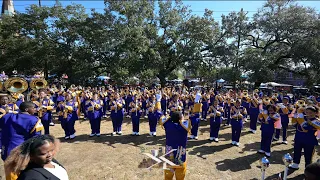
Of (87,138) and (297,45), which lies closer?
(87,138)

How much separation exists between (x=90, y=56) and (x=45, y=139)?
23664 millimetres

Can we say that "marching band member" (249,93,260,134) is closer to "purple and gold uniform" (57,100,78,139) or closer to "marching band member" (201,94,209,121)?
"marching band member" (201,94,209,121)

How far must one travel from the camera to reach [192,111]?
9828mm

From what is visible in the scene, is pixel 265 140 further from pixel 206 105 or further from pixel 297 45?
pixel 297 45

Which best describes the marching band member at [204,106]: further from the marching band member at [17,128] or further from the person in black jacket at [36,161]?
the person in black jacket at [36,161]

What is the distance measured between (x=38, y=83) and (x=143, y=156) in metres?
8.87

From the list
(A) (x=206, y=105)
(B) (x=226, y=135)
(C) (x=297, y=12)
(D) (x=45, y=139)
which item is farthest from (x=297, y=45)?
(D) (x=45, y=139)

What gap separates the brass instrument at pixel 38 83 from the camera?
12234 mm

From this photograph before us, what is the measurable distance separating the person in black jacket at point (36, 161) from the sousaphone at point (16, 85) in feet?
30.6

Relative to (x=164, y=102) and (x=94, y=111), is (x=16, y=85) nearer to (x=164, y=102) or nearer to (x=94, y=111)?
(x=94, y=111)

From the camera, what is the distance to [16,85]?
33.9 feet

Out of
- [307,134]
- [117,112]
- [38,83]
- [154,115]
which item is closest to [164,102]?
[154,115]

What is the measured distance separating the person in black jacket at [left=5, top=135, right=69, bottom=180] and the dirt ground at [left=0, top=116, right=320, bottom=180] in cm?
396

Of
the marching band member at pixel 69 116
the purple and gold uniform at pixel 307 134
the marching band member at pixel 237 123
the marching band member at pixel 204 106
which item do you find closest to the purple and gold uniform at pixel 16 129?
the marching band member at pixel 69 116
